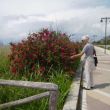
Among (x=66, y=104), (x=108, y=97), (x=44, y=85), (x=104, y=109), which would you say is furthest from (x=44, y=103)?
(x=108, y=97)

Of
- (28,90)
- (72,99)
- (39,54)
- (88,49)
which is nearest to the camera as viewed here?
(28,90)

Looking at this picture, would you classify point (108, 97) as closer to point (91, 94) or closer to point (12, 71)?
point (91, 94)

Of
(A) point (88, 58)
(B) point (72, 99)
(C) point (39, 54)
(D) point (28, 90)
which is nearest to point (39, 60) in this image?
(C) point (39, 54)

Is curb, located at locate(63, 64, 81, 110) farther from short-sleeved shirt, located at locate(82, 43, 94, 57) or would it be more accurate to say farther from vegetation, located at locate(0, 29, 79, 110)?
short-sleeved shirt, located at locate(82, 43, 94, 57)

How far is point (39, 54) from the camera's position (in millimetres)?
12555

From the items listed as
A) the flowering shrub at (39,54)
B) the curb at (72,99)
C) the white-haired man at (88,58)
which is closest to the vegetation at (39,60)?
the flowering shrub at (39,54)

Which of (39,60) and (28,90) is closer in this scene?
(28,90)

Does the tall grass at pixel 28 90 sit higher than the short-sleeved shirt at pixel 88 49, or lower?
lower

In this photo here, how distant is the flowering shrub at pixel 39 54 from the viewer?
12242 millimetres

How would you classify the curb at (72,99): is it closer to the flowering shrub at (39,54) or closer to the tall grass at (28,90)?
the tall grass at (28,90)

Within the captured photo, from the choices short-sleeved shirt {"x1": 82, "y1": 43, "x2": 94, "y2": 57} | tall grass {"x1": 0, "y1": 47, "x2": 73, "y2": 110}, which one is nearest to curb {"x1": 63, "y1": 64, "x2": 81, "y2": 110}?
tall grass {"x1": 0, "y1": 47, "x2": 73, "y2": 110}

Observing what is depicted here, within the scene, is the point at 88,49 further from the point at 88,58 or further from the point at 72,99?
the point at 72,99

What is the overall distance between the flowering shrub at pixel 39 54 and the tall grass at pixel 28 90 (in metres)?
0.30

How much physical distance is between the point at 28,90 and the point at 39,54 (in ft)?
12.5
